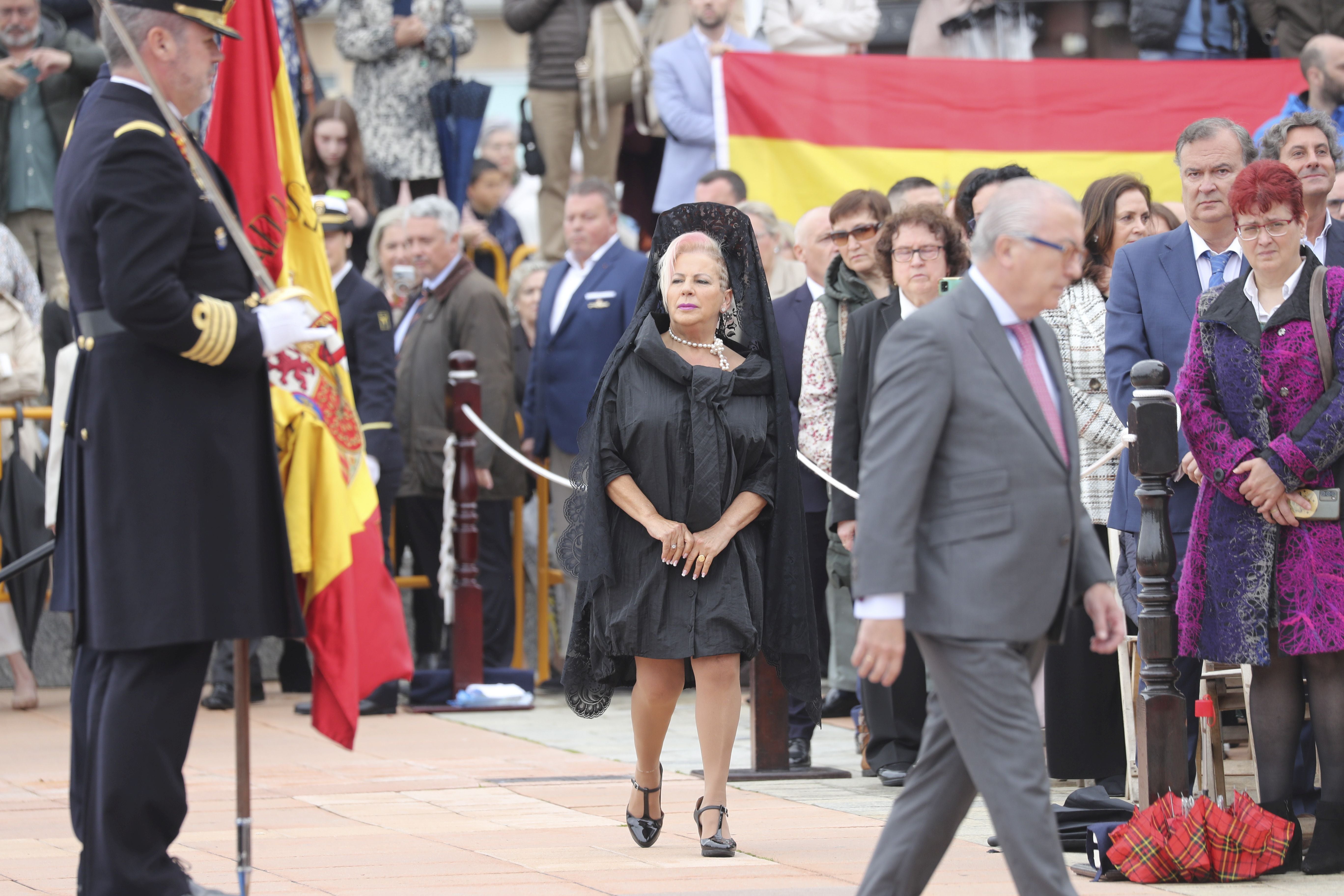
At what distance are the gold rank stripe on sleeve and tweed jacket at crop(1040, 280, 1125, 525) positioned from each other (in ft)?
11.9

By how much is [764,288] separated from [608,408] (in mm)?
684

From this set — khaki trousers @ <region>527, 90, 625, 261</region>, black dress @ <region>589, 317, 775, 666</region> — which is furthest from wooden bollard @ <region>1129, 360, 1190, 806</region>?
khaki trousers @ <region>527, 90, 625, 261</region>

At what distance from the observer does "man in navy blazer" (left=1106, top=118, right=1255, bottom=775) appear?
20.7 ft

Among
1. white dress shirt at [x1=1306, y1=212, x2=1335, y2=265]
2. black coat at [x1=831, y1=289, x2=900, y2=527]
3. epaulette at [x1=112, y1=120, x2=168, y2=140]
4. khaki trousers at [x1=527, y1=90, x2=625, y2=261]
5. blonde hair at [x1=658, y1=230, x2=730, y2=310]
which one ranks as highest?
khaki trousers at [x1=527, y1=90, x2=625, y2=261]

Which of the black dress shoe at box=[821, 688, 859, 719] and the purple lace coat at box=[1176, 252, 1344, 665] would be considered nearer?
the purple lace coat at box=[1176, 252, 1344, 665]

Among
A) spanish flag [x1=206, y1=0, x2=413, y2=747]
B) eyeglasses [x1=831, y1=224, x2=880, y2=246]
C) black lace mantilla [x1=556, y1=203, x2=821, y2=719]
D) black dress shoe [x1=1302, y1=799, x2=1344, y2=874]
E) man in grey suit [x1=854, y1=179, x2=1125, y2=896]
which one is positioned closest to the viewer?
man in grey suit [x1=854, y1=179, x2=1125, y2=896]

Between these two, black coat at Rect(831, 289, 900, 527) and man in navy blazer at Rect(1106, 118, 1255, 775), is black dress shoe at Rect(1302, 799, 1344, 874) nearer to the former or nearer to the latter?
man in navy blazer at Rect(1106, 118, 1255, 775)

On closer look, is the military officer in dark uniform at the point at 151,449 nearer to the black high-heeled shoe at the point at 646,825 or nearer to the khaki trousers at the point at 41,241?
the black high-heeled shoe at the point at 646,825

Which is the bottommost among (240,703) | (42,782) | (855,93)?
(42,782)

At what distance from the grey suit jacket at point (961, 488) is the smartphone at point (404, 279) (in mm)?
6199

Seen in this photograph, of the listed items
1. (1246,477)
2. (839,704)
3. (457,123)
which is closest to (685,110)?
(457,123)

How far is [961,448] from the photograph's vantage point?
3.92m

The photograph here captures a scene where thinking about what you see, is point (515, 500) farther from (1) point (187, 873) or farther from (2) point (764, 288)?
(1) point (187, 873)

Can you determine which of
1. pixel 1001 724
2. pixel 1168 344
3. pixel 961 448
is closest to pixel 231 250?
pixel 961 448
